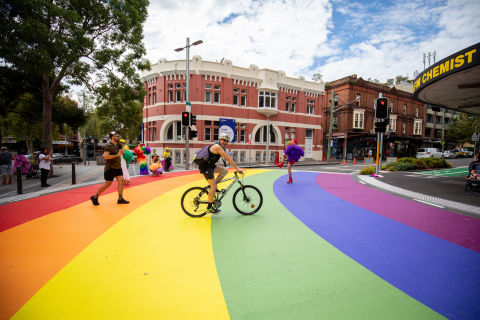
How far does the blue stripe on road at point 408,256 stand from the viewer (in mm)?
2514

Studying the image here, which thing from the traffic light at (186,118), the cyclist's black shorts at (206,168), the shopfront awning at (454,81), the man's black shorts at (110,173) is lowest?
the man's black shorts at (110,173)

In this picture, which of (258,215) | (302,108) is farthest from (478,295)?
(302,108)

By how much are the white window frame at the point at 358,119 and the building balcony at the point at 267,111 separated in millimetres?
14282

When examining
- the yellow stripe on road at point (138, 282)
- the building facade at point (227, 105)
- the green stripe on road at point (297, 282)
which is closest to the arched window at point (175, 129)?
the building facade at point (227, 105)

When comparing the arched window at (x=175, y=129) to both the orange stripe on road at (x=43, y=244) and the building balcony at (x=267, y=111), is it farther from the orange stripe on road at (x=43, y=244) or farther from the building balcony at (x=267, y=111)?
the orange stripe on road at (x=43, y=244)

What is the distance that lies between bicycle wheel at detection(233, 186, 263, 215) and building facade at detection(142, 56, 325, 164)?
56.8 ft

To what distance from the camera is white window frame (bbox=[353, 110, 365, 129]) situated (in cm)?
3347

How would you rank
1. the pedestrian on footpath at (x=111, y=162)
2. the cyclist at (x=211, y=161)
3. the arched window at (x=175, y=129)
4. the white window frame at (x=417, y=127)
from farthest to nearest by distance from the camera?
the white window frame at (x=417, y=127), the arched window at (x=175, y=129), the pedestrian on footpath at (x=111, y=162), the cyclist at (x=211, y=161)

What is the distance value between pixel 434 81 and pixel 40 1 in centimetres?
1454

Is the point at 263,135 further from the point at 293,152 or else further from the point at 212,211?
the point at 212,211

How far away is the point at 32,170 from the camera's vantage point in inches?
490

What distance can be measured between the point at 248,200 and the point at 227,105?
67.6ft

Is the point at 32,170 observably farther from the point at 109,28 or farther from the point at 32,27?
the point at 109,28

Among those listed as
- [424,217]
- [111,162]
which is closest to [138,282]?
[111,162]
